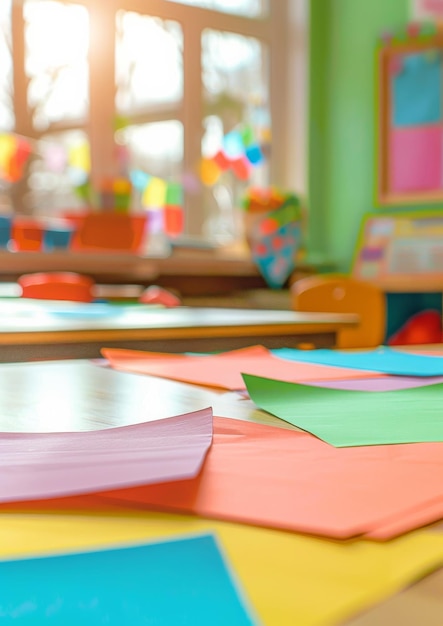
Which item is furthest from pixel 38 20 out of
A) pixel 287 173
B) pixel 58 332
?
pixel 58 332

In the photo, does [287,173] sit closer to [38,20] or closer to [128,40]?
[128,40]

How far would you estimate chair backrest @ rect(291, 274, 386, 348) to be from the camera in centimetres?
224

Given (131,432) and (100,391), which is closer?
(131,432)

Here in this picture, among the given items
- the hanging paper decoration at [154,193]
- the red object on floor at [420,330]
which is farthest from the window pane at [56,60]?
the red object on floor at [420,330]

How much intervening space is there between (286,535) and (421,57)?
393cm

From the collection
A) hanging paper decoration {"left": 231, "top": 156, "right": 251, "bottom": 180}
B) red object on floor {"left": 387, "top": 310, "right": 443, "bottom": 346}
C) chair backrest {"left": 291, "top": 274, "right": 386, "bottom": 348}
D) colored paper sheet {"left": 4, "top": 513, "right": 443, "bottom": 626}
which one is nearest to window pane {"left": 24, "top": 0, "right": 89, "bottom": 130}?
hanging paper decoration {"left": 231, "top": 156, "right": 251, "bottom": 180}

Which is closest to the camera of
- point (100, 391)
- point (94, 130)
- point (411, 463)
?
point (411, 463)

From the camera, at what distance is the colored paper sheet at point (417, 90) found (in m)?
3.82

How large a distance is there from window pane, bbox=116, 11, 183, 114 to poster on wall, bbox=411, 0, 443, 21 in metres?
1.21

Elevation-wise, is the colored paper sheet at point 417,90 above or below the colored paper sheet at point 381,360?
above

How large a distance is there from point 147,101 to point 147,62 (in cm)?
19

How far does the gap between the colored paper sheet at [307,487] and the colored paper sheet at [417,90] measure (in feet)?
12.2

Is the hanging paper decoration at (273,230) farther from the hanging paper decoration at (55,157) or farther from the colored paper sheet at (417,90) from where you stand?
the hanging paper decoration at (55,157)

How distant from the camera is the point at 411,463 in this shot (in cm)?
43
